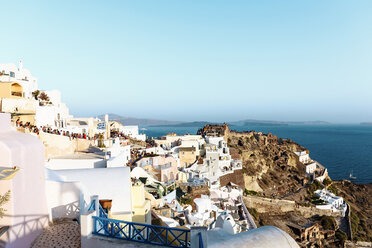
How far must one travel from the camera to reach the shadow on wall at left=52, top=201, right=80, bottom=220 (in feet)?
23.3

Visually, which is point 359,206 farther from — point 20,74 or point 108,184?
point 20,74

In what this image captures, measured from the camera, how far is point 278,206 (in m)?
26.0

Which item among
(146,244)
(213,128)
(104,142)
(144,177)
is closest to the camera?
(146,244)

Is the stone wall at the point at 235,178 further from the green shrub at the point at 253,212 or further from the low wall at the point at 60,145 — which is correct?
the low wall at the point at 60,145

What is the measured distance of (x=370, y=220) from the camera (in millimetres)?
31281

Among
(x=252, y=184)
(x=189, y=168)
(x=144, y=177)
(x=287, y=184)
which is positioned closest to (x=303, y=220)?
(x=252, y=184)

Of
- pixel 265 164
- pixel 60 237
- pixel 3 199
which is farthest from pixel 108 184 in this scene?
pixel 265 164

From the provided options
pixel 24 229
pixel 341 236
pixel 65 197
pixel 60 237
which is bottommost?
pixel 341 236

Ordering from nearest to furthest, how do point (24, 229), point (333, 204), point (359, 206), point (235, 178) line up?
point (24, 229) < point (235, 178) < point (333, 204) < point (359, 206)

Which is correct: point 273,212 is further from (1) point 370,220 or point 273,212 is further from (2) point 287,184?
(1) point 370,220

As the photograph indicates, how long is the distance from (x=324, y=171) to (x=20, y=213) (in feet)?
153

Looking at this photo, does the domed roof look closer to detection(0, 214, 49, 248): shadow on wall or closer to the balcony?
detection(0, 214, 49, 248): shadow on wall

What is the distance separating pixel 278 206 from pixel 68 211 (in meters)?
24.2

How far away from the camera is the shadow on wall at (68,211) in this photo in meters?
7.10
